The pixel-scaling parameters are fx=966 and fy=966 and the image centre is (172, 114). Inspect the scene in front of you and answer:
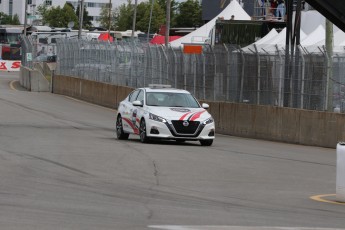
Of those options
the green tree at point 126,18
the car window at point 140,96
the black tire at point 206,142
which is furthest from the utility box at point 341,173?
the green tree at point 126,18

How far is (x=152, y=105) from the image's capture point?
24.7 metres

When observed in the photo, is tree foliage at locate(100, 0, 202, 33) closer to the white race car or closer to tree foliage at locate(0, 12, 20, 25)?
tree foliage at locate(0, 12, 20, 25)

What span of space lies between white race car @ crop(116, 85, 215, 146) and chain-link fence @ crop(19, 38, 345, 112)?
4.55 m

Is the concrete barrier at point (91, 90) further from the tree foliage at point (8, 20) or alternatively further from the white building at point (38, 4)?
the tree foliage at point (8, 20)

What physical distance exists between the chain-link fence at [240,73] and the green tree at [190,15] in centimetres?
7085

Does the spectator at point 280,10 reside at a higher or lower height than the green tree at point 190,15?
lower

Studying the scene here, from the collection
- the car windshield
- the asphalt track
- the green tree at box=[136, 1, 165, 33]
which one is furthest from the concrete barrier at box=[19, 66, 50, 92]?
the green tree at box=[136, 1, 165, 33]

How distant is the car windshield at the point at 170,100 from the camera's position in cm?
2494

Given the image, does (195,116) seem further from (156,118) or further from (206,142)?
(156,118)

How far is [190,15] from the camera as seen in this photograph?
389 ft

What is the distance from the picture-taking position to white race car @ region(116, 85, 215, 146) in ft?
78.3

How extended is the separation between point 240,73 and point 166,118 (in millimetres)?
8826

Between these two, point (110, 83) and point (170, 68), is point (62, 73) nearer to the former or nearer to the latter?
point (110, 83)

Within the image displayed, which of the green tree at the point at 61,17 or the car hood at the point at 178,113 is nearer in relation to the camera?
the car hood at the point at 178,113
